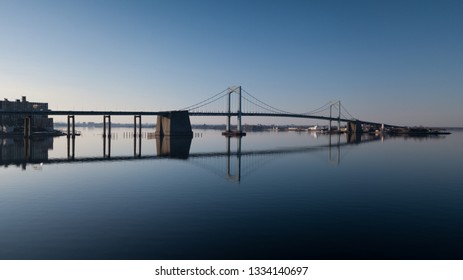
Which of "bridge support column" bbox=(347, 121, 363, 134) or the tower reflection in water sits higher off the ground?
"bridge support column" bbox=(347, 121, 363, 134)

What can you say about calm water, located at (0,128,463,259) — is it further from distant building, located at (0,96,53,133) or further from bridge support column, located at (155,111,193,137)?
distant building, located at (0,96,53,133)

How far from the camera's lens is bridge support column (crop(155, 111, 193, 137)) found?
121438mm

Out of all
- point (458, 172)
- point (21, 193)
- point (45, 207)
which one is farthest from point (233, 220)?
point (458, 172)

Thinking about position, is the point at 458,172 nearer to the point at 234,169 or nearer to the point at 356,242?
the point at 234,169

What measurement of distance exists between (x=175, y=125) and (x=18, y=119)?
2327 inches

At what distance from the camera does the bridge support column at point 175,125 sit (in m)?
121

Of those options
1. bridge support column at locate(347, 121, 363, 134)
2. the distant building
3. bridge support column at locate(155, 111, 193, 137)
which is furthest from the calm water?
bridge support column at locate(347, 121, 363, 134)

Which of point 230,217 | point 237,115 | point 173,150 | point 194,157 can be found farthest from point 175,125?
point 230,217

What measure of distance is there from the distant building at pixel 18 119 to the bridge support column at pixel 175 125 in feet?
144

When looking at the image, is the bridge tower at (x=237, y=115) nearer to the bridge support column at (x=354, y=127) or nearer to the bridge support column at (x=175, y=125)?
the bridge support column at (x=175, y=125)

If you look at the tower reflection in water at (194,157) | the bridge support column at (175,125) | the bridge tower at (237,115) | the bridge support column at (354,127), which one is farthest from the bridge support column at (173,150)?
the bridge support column at (354,127)

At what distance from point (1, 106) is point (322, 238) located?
5978 inches

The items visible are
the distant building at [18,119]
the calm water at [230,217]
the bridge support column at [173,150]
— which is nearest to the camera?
the calm water at [230,217]

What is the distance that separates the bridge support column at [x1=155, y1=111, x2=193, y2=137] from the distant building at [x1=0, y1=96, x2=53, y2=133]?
4383 cm
